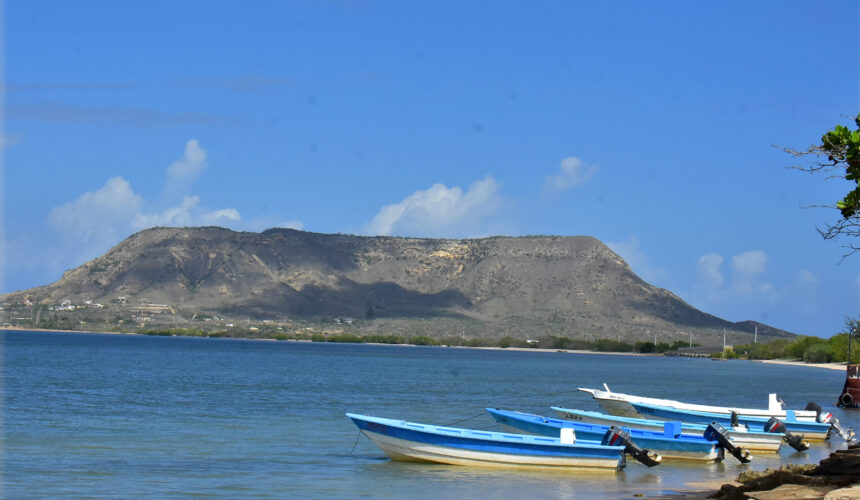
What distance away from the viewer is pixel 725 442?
85.5ft

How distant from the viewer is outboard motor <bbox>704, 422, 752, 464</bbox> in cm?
2577

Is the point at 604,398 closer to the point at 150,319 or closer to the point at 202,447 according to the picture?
the point at 202,447

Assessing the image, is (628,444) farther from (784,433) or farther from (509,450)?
(784,433)

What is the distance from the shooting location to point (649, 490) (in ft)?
71.4

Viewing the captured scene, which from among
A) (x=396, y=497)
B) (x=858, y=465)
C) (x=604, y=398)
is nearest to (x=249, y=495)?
(x=396, y=497)

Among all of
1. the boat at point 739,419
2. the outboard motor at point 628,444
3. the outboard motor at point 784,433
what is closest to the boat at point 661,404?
the boat at point 739,419

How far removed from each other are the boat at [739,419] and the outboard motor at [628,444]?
254 inches

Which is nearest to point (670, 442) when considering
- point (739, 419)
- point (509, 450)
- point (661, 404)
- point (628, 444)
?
point (628, 444)

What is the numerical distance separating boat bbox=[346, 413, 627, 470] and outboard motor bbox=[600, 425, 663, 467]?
181 millimetres

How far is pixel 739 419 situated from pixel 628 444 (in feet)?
31.5

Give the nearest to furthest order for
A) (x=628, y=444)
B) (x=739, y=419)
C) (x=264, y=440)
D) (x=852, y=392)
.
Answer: (x=628, y=444)
(x=264, y=440)
(x=739, y=419)
(x=852, y=392)

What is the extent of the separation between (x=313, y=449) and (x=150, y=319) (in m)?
169

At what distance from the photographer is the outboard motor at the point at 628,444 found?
2392cm

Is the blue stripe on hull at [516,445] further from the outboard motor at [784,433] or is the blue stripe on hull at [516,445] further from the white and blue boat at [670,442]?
the outboard motor at [784,433]
